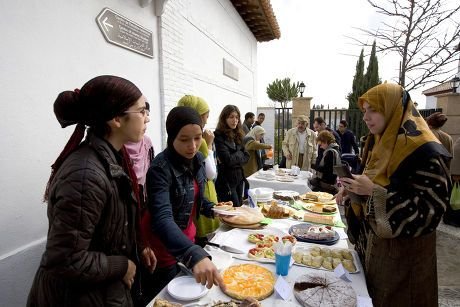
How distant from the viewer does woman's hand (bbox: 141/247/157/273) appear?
1.44 metres

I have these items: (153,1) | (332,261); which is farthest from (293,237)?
(153,1)

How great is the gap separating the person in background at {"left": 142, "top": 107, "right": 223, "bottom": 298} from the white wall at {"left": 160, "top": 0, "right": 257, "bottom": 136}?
8.28 ft

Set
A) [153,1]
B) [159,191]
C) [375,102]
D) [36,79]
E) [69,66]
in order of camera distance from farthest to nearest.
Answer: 1. [153,1]
2. [69,66]
3. [36,79]
4. [375,102]
5. [159,191]

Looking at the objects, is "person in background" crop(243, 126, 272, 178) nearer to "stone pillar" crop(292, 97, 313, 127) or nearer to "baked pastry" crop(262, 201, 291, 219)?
"baked pastry" crop(262, 201, 291, 219)

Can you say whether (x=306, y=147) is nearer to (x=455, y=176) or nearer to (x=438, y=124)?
(x=438, y=124)

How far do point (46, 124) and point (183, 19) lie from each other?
3.21 m

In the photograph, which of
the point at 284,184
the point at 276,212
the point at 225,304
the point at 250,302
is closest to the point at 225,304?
the point at 225,304

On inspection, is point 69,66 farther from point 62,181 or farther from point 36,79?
point 62,181

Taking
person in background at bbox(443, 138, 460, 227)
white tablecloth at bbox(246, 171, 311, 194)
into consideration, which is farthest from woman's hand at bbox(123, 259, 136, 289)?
person in background at bbox(443, 138, 460, 227)

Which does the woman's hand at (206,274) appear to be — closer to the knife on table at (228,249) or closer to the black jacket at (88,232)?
the black jacket at (88,232)

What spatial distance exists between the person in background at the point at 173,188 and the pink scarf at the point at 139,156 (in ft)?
3.71

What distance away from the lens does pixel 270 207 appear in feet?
8.20

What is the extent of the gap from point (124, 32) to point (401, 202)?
126 inches

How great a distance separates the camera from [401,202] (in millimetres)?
1521
